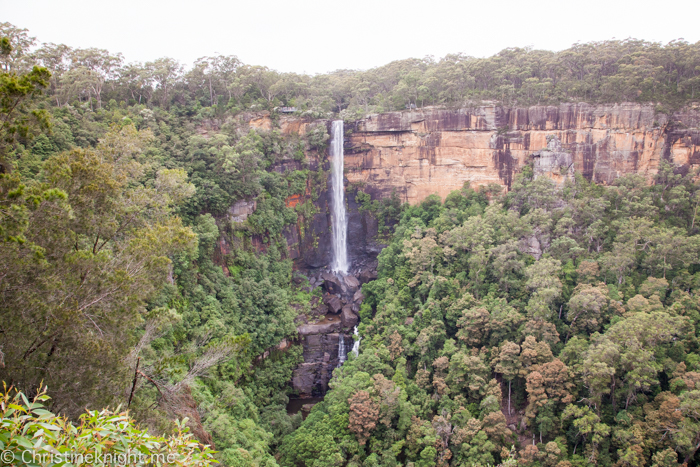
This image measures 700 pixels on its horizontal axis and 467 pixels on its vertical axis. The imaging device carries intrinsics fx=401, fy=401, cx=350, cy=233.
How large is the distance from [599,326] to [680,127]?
40.7 feet

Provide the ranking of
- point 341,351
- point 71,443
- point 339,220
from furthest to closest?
1. point 339,220
2. point 341,351
3. point 71,443

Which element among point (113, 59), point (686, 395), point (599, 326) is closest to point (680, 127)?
point (599, 326)

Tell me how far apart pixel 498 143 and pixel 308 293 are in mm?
14550

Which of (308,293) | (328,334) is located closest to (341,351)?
(328,334)

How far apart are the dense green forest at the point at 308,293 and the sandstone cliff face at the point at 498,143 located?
1075 millimetres

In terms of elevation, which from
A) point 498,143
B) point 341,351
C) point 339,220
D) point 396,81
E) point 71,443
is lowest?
point 341,351

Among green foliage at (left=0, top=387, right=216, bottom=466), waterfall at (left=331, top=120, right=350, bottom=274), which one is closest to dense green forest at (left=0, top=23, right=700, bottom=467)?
green foliage at (left=0, top=387, right=216, bottom=466)

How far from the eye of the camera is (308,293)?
79.4 ft

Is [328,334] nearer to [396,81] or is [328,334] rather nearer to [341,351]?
[341,351]

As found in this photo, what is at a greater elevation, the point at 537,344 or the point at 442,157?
the point at 442,157

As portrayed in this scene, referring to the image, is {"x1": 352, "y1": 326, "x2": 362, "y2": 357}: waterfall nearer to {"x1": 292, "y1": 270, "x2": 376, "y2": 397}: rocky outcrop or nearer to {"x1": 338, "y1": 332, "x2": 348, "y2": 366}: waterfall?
{"x1": 292, "y1": 270, "x2": 376, "y2": 397}: rocky outcrop

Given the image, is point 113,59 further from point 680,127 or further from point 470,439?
point 680,127

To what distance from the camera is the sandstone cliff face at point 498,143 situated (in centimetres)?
2089

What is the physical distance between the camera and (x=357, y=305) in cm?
2302
